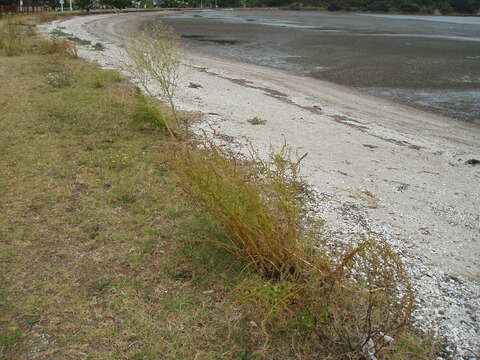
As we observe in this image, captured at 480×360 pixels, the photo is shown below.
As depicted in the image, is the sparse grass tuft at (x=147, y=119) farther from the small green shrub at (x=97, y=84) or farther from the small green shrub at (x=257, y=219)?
the small green shrub at (x=257, y=219)

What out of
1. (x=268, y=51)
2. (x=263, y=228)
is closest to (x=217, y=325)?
(x=263, y=228)

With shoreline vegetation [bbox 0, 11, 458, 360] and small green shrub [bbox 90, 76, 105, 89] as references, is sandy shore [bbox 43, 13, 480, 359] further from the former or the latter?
small green shrub [bbox 90, 76, 105, 89]

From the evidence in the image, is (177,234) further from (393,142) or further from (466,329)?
(393,142)

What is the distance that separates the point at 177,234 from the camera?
14.8ft

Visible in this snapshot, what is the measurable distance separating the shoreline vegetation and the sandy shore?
14.7 inches

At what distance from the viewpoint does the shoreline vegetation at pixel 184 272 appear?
10.2 feet

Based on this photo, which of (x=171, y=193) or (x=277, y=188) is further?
(x=171, y=193)

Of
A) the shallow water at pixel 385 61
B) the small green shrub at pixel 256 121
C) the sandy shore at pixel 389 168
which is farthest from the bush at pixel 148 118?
the shallow water at pixel 385 61

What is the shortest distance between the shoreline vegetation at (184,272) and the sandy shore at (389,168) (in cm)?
37

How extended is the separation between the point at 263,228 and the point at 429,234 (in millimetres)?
2371

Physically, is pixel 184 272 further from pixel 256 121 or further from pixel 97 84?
pixel 97 84

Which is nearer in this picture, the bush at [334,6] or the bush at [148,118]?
the bush at [148,118]

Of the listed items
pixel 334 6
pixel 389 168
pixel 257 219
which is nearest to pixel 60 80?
pixel 389 168

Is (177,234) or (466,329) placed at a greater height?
(177,234)
